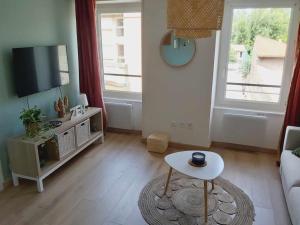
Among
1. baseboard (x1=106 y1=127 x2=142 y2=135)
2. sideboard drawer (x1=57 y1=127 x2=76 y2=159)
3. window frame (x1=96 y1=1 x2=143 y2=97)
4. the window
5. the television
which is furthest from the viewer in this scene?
baseboard (x1=106 y1=127 x2=142 y2=135)

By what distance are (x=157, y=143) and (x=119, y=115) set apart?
38.0 inches

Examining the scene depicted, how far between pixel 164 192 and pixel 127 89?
2144 mm

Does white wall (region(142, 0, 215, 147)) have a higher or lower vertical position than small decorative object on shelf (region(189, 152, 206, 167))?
higher

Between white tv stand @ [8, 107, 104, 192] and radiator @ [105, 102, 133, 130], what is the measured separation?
510 mm

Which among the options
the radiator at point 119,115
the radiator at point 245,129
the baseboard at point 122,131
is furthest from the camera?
the baseboard at point 122,131

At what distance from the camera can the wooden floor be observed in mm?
2506

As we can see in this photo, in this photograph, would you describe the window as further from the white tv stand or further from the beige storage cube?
the beige storage cube

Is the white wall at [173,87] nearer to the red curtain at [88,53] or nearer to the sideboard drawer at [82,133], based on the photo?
the red curtain at [88,53]

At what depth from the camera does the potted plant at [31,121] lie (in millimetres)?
2883

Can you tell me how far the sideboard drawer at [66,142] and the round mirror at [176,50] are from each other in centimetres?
164

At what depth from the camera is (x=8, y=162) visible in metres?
3.04

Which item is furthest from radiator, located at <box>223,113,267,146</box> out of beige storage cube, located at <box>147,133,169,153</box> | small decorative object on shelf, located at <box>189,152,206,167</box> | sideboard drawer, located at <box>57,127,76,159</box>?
sideboard drawer, located at <box>57,127,76,159</box>

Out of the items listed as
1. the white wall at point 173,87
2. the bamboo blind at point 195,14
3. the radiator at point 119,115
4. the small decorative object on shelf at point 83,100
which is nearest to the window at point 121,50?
the radiator at point 119,115

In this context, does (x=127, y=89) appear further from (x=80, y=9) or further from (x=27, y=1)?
(x=27, y=1)
